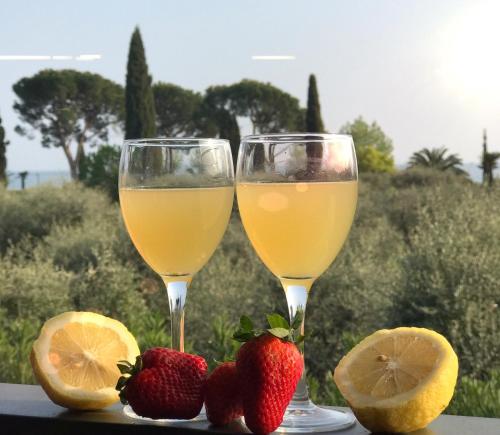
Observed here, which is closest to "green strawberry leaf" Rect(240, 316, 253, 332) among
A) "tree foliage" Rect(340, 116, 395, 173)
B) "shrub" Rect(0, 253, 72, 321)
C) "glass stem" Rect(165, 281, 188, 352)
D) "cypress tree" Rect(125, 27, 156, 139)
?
"glass stem" Rect(165, 281, 188, 352)

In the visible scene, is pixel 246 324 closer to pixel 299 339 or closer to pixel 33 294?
pixel 299 339

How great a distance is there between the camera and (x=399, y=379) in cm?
124

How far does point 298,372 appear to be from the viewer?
1229 mm

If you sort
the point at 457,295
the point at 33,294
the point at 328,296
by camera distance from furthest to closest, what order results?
the point at 33,294
the point at 328,296
the point at 457,295

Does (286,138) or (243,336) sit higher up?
(286,138)

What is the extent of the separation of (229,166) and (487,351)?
12.0ft

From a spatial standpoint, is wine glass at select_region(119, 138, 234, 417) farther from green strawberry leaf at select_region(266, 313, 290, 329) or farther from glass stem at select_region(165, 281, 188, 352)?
green strawberry leaf at select_region(266, 313, 290, 329)

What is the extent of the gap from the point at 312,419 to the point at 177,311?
11.9 inches

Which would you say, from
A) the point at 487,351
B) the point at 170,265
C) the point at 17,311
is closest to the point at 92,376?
the point at 170,265

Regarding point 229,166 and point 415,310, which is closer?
point 229,166

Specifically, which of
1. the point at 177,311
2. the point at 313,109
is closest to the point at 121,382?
the point at 177,311

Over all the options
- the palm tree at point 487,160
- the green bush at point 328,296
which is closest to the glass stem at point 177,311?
the green bush at point 328,296

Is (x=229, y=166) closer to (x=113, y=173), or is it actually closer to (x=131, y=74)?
(x=131, y=74)

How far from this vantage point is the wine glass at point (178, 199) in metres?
1.44
